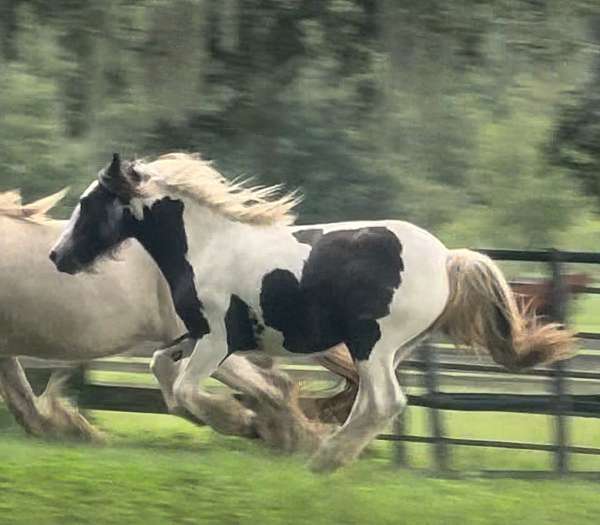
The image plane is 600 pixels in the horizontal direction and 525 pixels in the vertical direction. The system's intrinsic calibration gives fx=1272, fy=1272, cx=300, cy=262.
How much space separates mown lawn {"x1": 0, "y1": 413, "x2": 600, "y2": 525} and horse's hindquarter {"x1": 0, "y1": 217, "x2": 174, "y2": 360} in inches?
29.5

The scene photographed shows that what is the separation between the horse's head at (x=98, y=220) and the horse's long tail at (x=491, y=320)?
1419 mm

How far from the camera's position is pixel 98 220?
18.0 feet

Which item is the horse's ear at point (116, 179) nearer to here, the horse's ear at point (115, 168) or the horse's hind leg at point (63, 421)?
the horse's ear at point (115, 168)

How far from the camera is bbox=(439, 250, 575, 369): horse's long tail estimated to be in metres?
5.50

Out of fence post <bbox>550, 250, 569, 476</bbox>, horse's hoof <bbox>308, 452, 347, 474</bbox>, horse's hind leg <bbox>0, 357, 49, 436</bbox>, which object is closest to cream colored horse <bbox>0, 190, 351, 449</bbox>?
horse's hind leg <bbox>0, 357, 49, 436</bbox>

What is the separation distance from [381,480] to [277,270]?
1065mm

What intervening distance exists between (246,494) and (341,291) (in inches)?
37.0

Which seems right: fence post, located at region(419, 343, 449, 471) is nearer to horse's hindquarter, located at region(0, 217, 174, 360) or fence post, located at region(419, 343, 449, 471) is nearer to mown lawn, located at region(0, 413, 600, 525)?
mown lawn, located at region(0, 413, 600, 525)

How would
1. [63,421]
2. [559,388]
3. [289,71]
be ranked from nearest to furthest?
[63,421] → [559,388] → [289,71]

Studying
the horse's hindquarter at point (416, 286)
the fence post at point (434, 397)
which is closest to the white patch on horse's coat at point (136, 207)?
the horse's hindquarter at point (416, 286)

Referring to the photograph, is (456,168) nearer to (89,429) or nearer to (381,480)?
(89,429)

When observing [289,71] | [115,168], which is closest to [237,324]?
[115,168]

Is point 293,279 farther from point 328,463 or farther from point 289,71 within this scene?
point 289,71

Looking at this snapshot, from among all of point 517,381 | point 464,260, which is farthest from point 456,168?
point 464,260
